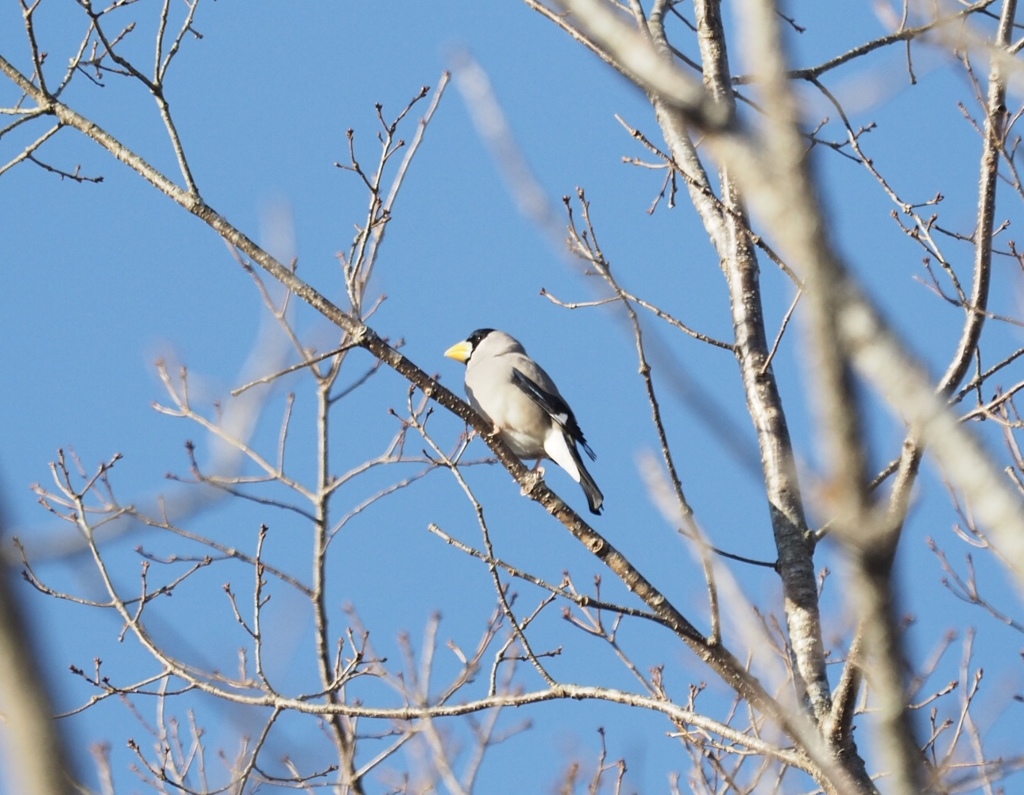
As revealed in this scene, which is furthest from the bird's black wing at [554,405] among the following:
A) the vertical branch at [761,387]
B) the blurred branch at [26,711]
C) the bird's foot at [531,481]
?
the blurred branch at [26,711]

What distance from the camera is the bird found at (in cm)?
789

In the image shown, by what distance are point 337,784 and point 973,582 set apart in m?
2.83

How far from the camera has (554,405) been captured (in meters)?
8.05

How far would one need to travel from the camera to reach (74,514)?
5.34 meters

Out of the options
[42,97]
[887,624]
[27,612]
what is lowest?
[887,624]

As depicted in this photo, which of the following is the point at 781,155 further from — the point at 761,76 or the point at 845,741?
the point at 845,741

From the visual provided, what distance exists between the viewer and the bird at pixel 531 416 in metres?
7.89

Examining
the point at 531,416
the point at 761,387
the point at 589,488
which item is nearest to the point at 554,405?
the point at 531,416

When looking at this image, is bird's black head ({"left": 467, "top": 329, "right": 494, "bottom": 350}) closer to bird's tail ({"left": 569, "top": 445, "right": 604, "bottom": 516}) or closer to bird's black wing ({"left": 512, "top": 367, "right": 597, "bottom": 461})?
bird's black wing ({"left": 512, "top": 367, "right": 597, "bottom": 461})

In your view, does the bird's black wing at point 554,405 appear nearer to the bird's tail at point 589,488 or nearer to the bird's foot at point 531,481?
the bird's tail at point 589,488

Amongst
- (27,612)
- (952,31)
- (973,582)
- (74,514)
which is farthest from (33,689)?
(973,582)

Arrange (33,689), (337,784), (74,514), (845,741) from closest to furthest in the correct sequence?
(33,689), (845,741), (337,784), (74,514)

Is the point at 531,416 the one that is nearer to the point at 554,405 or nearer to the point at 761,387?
the point at 554,405

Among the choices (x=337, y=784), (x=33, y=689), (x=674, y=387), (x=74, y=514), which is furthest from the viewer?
(x=74, y=514)
